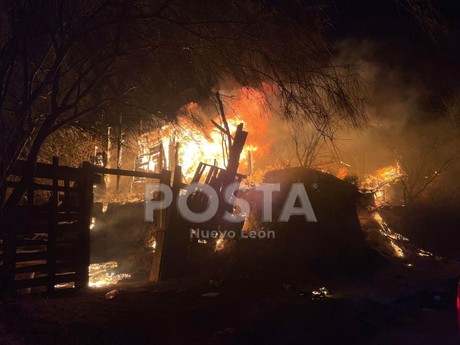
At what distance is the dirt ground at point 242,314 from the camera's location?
503 centimetres

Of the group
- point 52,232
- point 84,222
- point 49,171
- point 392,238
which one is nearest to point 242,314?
point 84,222

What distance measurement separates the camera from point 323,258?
9.84 m

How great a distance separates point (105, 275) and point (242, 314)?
7106 mm

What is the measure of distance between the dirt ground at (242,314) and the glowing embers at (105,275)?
9.91ft

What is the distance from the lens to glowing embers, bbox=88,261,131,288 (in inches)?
428

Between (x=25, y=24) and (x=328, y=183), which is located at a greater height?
(x=25, y=24)

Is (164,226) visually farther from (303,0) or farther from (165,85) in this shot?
(303,0)

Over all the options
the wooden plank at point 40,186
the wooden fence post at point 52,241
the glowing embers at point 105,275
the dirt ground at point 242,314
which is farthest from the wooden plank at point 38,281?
the glowing embers at point 105,275

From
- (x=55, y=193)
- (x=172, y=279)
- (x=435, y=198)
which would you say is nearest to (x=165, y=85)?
(x=55, y=193)

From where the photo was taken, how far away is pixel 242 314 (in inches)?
248

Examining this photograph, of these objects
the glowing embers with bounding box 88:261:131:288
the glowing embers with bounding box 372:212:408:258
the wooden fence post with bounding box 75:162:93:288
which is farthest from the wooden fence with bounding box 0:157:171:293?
the glowing embers with bounding box 372:212:408:258

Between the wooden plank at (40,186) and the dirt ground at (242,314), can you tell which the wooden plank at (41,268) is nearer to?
the dirt ground at (242,314)

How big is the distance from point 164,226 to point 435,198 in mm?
16561

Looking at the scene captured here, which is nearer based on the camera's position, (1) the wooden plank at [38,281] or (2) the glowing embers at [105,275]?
(1) the wooden plank at [38,281]
